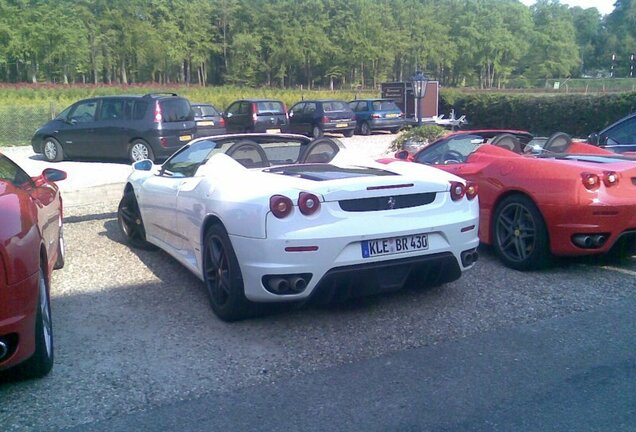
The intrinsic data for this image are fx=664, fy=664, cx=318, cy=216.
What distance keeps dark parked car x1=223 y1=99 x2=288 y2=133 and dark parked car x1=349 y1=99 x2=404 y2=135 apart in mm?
4170

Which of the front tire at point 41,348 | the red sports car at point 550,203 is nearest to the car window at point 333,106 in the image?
the red sports car at point 550,203

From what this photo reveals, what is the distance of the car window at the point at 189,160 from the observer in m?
6.06

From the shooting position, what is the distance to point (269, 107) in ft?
82.4

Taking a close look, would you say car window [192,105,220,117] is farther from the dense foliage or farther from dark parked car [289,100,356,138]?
the dense foliage

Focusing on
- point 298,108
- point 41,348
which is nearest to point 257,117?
point 298,108

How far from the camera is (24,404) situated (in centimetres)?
360

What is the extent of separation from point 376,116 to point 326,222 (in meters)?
23.9

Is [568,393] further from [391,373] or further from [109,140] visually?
[109,140]

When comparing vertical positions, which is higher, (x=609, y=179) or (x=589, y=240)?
(x=609, y=179)

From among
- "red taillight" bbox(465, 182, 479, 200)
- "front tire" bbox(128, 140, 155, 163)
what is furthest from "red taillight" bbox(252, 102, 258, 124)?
"red taillight" bbox(465, 182, 479, 200)

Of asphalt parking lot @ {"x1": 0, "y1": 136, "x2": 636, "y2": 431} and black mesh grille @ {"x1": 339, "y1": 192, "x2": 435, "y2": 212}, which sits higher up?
black mesh grille @ {"x1": 339, "y1": 192, "x2": 435, "y2": 212}

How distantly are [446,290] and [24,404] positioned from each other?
11.1 ft

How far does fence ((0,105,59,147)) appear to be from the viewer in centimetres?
2334

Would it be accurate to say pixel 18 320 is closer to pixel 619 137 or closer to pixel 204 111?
pixel 619 137
